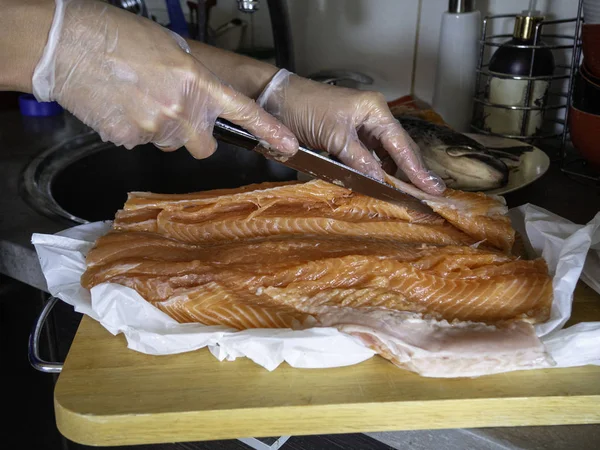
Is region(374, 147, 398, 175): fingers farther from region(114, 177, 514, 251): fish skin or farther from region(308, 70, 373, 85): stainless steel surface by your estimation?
region(308, 70, 373, 85): stainless steel surface

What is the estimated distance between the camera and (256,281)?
3.74 ft

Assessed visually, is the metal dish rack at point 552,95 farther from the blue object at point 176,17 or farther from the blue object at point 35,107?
the blue object at point 35,107

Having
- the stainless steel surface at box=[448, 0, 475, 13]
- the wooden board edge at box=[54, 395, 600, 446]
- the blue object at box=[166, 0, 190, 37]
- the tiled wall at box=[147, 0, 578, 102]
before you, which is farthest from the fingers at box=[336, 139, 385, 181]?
the blue object at box=[166, 0, 190, 37]

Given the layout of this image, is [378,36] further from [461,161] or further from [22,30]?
[22,30]

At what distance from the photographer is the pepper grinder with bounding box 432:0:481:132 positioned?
6.33 feet

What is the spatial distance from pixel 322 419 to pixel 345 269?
1.03 feet

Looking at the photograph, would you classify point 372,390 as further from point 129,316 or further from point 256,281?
point 129,316

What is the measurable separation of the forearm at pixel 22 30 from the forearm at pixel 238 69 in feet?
1.68

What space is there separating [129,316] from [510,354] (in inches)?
25.7

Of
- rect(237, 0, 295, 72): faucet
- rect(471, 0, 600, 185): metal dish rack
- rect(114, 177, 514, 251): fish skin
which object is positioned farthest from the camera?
rect(237, 0, 295, 72): faucet

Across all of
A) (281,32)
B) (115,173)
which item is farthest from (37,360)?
(281,32)

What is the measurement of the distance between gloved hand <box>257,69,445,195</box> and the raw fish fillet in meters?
0.08

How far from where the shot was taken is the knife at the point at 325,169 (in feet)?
3.93

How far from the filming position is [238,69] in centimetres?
143
